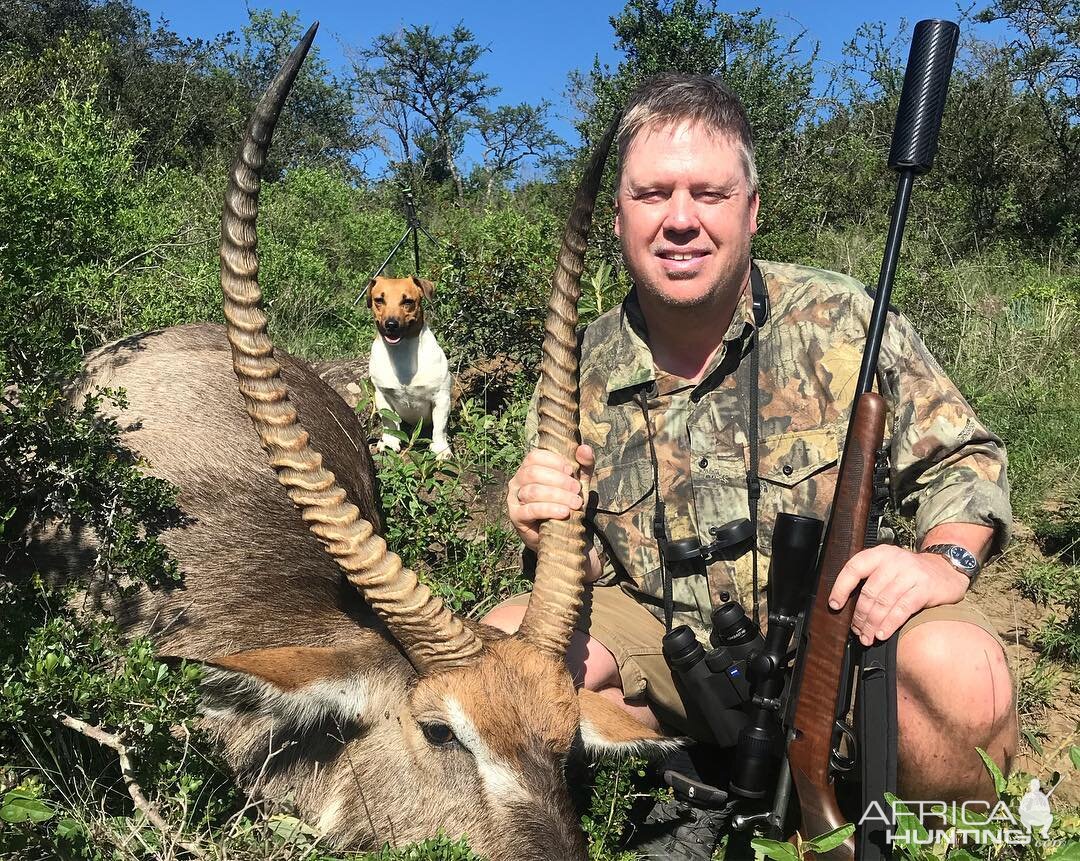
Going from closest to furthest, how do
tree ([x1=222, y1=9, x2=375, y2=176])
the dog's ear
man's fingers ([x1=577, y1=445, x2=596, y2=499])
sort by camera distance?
man's fingers ([x1=577, y1=445, x2=596, y2=499])
the dog's ear
tree ([x1=222, y1=9, x2=375, y2=176])

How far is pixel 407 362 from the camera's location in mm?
7258

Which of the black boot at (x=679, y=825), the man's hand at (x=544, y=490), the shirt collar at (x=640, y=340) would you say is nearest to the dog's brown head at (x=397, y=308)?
the shirt collar at (x=640, y=340)

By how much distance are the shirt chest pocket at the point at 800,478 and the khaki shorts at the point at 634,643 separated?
63 centimetres

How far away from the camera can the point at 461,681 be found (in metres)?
2.87

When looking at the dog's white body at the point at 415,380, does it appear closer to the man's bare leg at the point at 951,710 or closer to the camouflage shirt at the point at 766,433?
the camouflage shirt at the point at 766,433

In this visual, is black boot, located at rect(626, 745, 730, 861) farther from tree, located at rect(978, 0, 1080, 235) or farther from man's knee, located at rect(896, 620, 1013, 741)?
tree, located at rect(978, 0, 1080, 235)

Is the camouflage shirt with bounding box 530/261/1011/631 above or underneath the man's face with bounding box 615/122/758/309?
underneath

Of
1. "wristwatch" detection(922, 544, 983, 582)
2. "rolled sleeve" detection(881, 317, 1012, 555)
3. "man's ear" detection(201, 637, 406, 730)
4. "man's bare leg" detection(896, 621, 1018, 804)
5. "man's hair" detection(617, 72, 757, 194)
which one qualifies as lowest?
"man's ear" detection(201, 637, 406, 730)

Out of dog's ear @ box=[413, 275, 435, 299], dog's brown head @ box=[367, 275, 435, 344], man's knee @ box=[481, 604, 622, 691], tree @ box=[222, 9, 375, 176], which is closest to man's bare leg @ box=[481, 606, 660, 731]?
man's knee @ box=[481, 604, 622, 691]

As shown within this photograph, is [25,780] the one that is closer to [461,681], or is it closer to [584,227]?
[461,681]

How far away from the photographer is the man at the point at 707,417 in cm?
329

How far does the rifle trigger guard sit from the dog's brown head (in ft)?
16.9

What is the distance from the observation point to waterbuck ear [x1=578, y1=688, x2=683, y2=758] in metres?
3.10

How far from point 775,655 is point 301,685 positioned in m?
1.54
